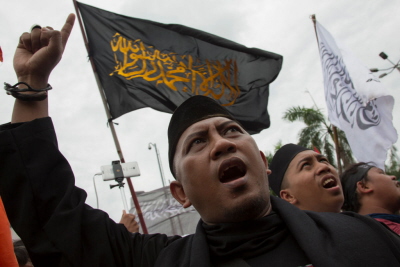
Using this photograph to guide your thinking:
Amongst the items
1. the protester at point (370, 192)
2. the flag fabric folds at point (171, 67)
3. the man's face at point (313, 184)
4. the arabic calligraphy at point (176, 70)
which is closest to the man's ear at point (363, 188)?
the protester at point (370, 192)

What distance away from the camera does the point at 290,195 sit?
2.43 m

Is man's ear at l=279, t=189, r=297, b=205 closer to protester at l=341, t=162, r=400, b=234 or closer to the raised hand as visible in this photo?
protester at l=341, t=162, r=400, b=234

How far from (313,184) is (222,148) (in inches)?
43.3

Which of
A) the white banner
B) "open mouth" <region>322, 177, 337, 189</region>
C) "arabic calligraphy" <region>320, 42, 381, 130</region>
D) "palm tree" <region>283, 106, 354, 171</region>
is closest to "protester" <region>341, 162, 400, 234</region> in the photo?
"open mouth" <region>322, 177, 337, 189</region>

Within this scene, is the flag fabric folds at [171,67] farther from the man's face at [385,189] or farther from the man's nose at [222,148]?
the man's nose at [222,148]

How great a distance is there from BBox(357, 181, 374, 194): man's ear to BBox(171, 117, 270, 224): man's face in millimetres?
1597

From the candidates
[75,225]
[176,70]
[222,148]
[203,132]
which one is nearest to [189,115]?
[203,132]

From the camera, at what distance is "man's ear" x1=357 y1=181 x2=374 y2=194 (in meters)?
2.70

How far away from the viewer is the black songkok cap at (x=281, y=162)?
2.59 m

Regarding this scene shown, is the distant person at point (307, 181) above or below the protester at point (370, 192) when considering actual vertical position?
above

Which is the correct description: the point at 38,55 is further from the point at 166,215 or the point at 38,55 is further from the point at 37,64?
Answer: the point at 166,215

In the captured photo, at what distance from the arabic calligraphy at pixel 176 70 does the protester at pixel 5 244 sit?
3.81m

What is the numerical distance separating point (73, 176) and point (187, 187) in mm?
528

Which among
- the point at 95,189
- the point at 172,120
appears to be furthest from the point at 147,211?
the point at 172,120
